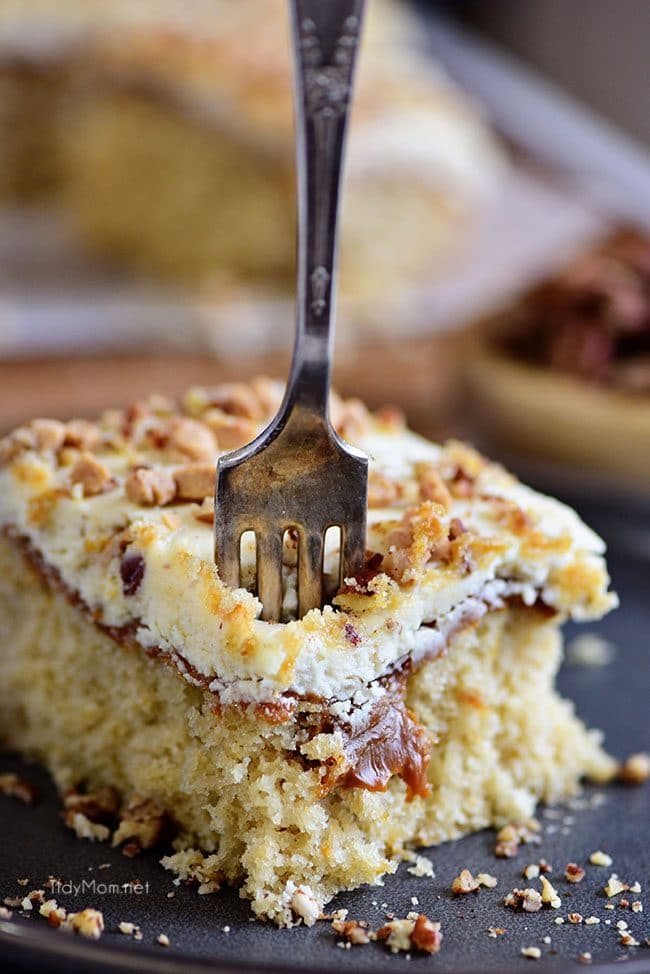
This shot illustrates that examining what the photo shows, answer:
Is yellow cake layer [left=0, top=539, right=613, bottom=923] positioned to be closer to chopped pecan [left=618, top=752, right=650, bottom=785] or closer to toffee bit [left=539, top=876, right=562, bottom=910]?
chopped pecan [left=618, top=752, right=650, bottom=785]

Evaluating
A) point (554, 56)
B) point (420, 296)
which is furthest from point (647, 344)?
point (554, 56)

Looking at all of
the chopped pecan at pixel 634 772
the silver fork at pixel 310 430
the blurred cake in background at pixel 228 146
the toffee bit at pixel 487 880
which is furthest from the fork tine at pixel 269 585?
the blurred cake in background at pixel 228 146

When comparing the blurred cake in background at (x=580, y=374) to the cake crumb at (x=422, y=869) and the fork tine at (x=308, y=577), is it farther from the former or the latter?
the fork tine at (x=308, y=577)

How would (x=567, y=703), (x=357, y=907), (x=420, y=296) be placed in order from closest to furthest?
(x=357, y=907), (x=567, y=703), (x=420, y=296)

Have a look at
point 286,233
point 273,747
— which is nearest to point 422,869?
point 273,747

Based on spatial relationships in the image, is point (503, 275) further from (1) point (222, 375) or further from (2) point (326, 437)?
(2) point (326, 437)

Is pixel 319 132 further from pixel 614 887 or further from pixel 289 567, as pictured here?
pixel 614 887

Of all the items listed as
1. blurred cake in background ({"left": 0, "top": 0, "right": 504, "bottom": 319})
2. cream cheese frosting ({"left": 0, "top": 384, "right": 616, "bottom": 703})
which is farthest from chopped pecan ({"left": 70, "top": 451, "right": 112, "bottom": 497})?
blurred cake in background ({"left": 0, "top": 0, "right": 504, "bottom": 319})
